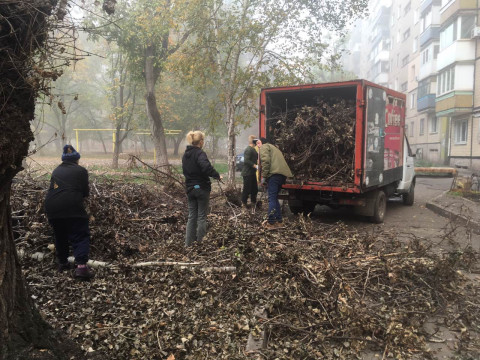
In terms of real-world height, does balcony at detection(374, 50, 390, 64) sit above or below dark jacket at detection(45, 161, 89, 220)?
above

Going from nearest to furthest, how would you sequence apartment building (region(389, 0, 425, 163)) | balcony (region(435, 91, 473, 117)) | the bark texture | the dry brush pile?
the bark texture < the dry brush pile < balcony (region(435, 91, 473, 117)) < apartment building (region(389, 0, 425, 163))

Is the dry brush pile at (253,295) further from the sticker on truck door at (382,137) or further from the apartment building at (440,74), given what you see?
the apartment building at (440,74)

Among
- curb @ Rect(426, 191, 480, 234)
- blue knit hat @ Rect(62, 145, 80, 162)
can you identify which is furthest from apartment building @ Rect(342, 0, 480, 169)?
blue knit hat @ Rect(62, 145, 80, 162)

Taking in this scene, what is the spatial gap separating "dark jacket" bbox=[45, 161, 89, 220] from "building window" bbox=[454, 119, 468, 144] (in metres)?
26.7

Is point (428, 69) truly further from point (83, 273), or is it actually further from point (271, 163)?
point (83, 273)

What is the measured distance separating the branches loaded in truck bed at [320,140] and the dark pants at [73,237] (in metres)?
4.59

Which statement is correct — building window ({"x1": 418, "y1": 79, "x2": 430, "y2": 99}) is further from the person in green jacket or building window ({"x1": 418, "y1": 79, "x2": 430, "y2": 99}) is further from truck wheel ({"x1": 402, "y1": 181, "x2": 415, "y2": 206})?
the person in green jacket

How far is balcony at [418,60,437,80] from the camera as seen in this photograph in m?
31.2

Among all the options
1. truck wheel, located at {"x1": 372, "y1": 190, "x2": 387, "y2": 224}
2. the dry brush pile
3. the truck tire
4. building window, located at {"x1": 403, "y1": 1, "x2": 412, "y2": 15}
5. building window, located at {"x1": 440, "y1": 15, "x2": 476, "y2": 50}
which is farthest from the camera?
building window, located at {"x1": 403, "y1": 1, "x2": 412, "y2": 15}

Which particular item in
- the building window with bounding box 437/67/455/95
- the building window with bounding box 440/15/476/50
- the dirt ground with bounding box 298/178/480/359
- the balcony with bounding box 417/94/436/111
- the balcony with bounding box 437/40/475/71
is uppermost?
the building window with bounding box 440/15/476/50

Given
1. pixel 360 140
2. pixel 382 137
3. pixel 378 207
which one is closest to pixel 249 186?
pixel 378 207

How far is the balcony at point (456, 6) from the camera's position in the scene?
24172mm

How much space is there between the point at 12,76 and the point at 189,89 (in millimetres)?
30457

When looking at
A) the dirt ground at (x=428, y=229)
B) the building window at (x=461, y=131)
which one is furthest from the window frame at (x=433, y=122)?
the dirt ground at (x=428, y=229)
